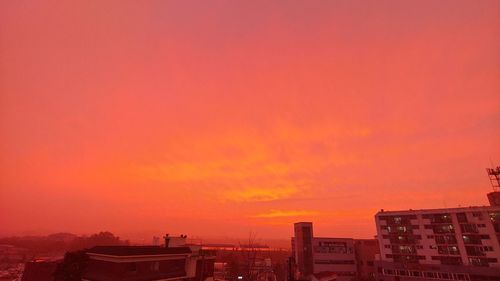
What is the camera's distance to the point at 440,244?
69.5 m

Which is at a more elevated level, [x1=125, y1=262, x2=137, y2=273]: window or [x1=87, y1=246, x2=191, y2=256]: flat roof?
[x1=87, y1=246, x2=191, y2=256]: flat roof

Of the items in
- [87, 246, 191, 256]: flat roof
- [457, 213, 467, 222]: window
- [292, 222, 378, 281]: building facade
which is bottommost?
[292, 222, 378, 281]: building facade

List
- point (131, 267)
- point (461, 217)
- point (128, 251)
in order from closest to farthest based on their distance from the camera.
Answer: point (131, 267)
point (128, 251)
point (461, 217)

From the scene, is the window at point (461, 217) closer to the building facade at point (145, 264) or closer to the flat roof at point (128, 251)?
the building facade at point (145, 264)

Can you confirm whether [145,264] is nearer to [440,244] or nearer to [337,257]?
[337,257]

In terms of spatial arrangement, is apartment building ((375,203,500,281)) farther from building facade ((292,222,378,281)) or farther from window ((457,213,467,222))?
building facade ((292,222,378,281))

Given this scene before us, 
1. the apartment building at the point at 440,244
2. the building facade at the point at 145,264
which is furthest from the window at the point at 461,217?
the building facade at the point at 145,264

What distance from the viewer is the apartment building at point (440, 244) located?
62125mm

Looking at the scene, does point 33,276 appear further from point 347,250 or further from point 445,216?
point 445,216

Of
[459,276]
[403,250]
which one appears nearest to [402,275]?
[403,250]

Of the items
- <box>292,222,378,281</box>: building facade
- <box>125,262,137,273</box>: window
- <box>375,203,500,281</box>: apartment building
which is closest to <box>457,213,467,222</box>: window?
<box>375,203,500,281</box>: apartment building

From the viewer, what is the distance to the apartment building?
6212 cm

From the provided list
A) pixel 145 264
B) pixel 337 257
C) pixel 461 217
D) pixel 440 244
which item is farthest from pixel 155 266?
pixel 461 217

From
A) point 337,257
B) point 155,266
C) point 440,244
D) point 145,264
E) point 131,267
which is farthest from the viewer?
point 337,257
